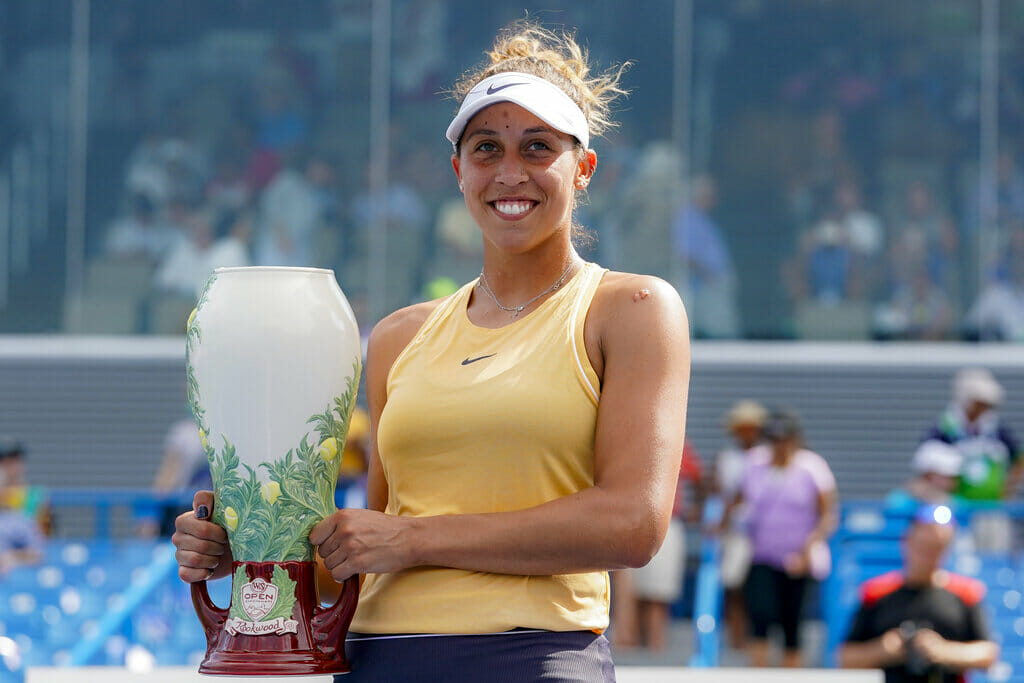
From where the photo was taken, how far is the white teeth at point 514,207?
1.90 metres

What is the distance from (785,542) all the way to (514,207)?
5.52 metres

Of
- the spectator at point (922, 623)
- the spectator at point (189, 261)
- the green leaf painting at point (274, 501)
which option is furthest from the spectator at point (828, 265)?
the green leaf painting at point (274, 501)

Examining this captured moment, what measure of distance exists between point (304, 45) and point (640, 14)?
8.99 feet

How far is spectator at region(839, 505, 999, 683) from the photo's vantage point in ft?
16.5

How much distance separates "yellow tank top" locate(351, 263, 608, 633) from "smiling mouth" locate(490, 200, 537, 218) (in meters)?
0.13

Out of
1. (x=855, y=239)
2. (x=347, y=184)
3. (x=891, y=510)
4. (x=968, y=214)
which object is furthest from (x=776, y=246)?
(x=891, y=510)

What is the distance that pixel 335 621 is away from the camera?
6.15 feet

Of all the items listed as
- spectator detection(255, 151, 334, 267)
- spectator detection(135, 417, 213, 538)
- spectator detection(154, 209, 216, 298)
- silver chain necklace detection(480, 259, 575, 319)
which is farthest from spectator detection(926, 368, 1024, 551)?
spectator detection(154, 209, 216, 298)

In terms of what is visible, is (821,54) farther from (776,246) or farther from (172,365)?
(172,365)

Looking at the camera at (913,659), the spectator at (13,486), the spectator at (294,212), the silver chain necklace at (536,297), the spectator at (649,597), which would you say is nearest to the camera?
the silver chain necklace at (536,297)

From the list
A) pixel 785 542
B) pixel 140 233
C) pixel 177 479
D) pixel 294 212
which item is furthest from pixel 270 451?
pixel 140 233

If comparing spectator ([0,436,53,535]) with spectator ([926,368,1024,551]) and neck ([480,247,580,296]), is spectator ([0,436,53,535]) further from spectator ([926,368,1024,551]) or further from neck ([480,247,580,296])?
neck ([480,247,580,296])

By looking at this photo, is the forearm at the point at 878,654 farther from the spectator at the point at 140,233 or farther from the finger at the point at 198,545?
the spectator at the point at 140,233

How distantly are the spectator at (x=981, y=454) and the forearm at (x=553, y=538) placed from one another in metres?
5.97
